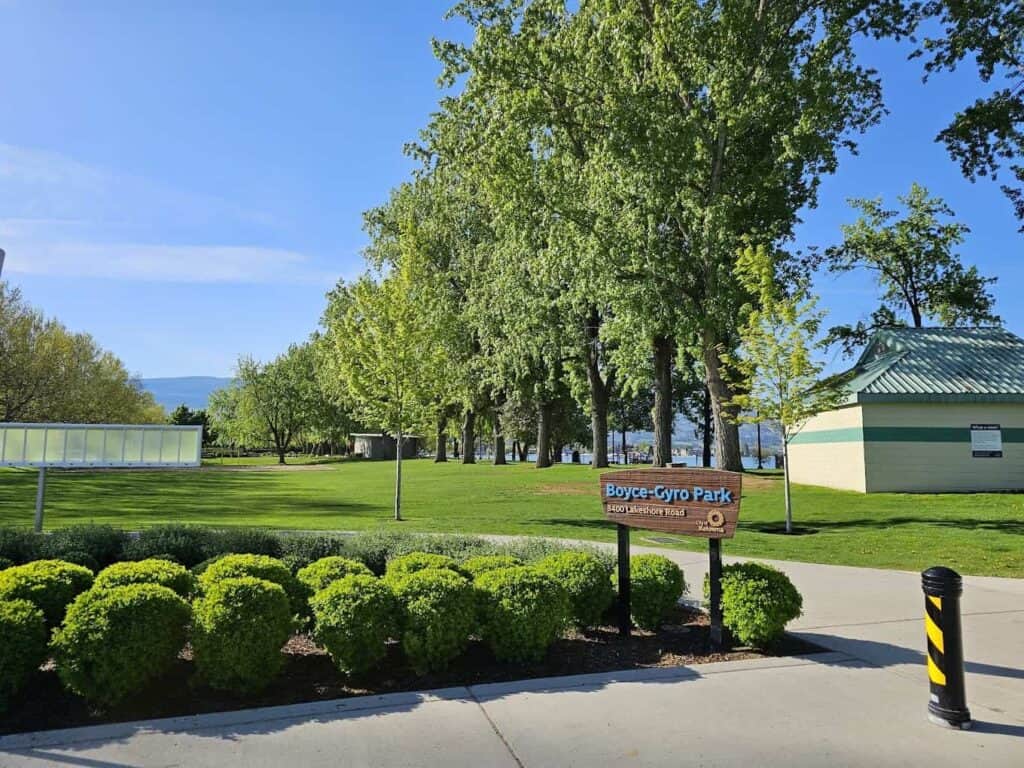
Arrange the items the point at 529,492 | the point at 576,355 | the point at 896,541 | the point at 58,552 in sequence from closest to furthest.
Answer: the point at 58,552
the point at 896,541
the point at 529,492
the point at 576,355

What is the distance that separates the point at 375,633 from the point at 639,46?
20990mm

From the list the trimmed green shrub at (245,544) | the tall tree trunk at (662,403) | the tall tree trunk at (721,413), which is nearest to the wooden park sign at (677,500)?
the trimmed green shrub at (245,544)

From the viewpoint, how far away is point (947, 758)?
13.1 feet

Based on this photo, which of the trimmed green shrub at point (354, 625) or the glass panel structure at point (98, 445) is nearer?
the trimmed green shrub at point (354, 625)

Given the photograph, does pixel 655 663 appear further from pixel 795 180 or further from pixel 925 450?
pixel 795 180

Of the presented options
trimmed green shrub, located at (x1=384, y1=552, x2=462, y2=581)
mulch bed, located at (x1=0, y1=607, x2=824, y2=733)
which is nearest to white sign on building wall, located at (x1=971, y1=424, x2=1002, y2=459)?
mulch bed, located at (x1=0, y1=607, x2=824, y2=733)

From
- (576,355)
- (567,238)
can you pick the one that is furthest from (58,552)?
(576,355)

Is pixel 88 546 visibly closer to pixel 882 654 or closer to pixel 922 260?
pixel 882 654

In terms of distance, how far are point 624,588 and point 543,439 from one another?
32838 millimetres

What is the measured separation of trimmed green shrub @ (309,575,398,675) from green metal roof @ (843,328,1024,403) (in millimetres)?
19878

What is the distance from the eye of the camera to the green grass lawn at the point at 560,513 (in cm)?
1250

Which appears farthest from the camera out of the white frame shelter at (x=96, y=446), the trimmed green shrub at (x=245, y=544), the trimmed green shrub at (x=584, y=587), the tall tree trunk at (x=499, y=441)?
the tall tree trunk at (x=499, y=441)

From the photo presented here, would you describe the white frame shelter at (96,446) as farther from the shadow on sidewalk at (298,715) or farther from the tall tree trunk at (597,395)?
the tall tree trunk at (597,395)

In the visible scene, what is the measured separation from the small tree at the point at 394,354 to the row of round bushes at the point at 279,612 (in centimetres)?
1080
